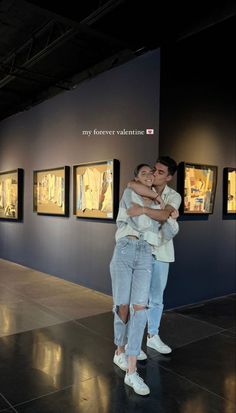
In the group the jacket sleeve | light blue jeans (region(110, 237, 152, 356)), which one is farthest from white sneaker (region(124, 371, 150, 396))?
the jacket sleeve

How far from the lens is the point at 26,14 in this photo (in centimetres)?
445

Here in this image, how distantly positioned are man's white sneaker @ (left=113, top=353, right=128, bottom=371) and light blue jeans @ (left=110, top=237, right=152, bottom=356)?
0.99 ft

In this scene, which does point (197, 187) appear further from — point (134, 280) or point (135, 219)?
point (134, 280)

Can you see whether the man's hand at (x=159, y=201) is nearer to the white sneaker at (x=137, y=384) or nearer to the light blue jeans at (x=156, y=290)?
the light blue jeans at (x=156, y=290)

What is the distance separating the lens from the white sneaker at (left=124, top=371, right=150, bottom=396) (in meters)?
2.26

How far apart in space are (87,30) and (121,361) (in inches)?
148

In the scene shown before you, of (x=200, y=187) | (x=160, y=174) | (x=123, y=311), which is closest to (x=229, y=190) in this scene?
(x=200, y=187)

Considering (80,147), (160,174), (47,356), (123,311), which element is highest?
(80,147)

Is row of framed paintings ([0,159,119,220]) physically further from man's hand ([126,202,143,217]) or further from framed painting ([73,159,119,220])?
man's hand ([126,202,143,217])

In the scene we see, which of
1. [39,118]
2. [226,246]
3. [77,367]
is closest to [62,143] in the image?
[39,118]

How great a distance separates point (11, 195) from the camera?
708 cm

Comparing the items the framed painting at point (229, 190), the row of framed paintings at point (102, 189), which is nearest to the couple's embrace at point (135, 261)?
the row of framed paintings at point (102, 189)

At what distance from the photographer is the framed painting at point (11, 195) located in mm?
6859

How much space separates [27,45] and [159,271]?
425 cm
